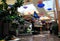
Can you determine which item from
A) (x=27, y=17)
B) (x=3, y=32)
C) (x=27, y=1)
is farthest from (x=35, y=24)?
(x=3, y=32)

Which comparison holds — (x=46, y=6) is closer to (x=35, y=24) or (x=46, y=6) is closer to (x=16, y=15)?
(x=35, y=24)

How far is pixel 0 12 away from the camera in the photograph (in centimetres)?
207

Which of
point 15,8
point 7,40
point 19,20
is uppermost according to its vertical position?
point 15,8

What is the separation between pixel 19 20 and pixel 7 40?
31 centimetres

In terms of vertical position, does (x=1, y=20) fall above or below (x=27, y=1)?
below

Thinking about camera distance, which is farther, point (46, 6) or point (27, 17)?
point (46, 6)

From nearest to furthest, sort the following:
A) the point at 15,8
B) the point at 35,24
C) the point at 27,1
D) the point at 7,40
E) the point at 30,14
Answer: the point at 7,40, the point at 15,8, the point at 35,24, the point at 30,14, the point at 27,1

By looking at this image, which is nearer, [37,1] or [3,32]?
[3,32]

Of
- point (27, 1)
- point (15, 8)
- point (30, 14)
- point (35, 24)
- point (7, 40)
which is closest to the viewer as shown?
point (7, 40)

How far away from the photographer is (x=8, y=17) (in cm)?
207

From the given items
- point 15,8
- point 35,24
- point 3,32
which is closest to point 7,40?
point 3,32

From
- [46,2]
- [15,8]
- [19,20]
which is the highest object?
[46,2]

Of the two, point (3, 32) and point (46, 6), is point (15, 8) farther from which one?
point (46, 6)

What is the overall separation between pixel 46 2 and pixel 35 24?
4.79 ft
